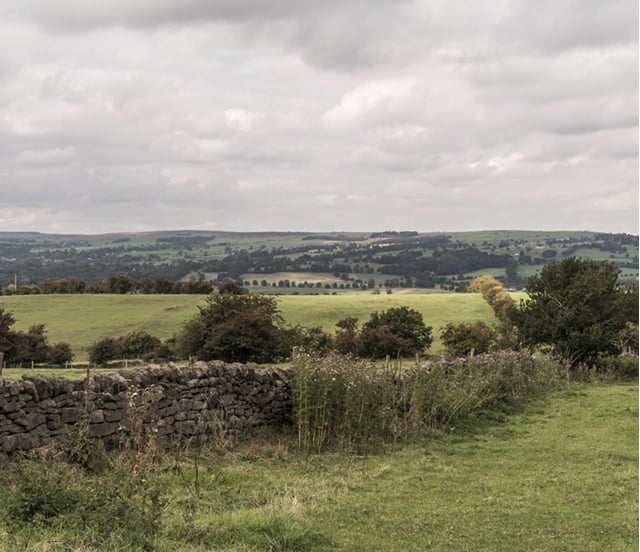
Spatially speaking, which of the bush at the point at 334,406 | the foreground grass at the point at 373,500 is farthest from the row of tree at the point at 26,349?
the foreground grass at the point at 373,500

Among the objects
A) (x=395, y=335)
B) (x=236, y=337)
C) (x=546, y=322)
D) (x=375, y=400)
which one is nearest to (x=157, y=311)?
(x=395, y=335)

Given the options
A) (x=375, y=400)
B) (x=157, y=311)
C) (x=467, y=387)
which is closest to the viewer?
(x=375, y=400)

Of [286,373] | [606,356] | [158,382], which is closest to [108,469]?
[158,382]

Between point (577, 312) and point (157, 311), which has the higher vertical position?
point (577, 312)

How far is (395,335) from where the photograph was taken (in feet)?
182

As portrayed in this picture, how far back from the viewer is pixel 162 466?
10.0 m

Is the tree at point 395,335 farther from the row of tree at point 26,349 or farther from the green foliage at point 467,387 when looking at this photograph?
the green foliage at point 467,387

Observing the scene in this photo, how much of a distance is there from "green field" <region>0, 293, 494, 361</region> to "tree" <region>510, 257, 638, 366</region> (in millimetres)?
32321

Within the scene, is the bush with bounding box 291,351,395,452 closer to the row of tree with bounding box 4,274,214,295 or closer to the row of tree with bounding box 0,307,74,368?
the row of tree with bounding box 0,307,74,368

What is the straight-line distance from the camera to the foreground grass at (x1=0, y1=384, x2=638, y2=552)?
22.2 ft

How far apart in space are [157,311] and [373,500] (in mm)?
76726

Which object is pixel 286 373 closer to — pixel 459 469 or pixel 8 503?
pixel 459 469

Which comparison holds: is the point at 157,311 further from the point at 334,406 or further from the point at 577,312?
the point at 334,406

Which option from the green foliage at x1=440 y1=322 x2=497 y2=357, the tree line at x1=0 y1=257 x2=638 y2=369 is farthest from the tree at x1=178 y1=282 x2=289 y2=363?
the green foliage at x1=440 y1=322 x2=497 y2=357
